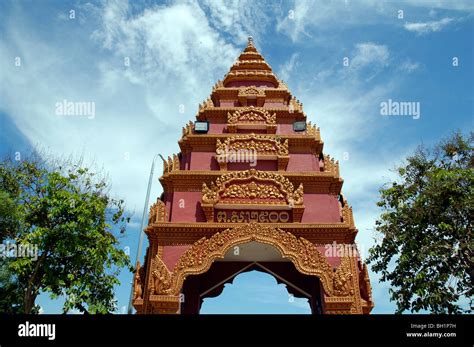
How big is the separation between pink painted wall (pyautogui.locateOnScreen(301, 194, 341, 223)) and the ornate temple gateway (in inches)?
1.3

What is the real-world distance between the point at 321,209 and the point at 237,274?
370 centimetres

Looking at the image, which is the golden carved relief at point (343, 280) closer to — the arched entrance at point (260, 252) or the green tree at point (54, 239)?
the arched entrance at point (260, 252)

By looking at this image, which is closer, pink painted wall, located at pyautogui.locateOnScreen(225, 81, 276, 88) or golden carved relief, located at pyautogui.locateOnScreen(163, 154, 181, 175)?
golden carved relief, located at pyautogui.locateOnScreen(163, 154, 181, 175)

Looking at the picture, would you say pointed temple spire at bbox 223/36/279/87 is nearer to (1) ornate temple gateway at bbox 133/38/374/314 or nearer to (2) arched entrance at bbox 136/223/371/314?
(1) ornate temple gateway at bbox 133/38/374/314

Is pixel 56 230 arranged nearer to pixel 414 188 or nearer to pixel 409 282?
pixel 409 282

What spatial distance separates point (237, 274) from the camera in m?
12.8

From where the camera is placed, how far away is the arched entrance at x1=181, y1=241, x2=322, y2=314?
1241 centimetres

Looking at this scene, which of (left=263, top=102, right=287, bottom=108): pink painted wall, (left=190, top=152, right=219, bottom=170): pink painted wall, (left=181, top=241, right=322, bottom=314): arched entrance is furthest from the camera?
(left=263, top=102, right=287, bottom=108): pink painted wall

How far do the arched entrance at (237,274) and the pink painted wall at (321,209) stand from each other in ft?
6.06

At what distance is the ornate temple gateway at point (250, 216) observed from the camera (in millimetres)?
10461

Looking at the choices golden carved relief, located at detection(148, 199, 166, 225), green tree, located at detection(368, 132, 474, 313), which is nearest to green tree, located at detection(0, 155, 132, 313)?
golden carved relief, located at detection(148, 199, 166, 225)

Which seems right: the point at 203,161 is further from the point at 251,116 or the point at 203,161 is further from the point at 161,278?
the point at 161,278

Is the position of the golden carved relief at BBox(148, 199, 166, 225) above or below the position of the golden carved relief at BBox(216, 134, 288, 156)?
below
